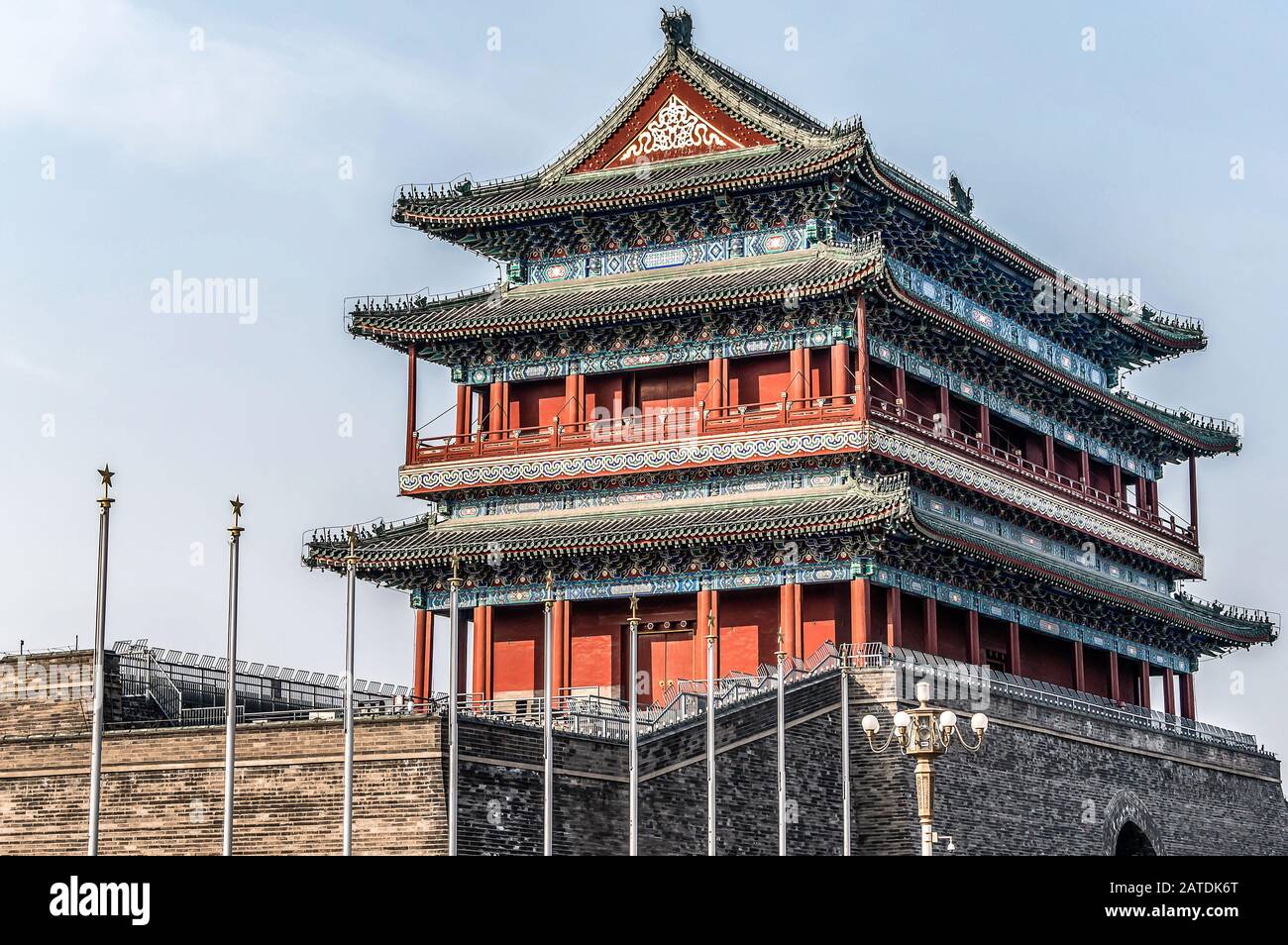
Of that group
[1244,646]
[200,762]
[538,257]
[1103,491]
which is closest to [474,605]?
[538,257]

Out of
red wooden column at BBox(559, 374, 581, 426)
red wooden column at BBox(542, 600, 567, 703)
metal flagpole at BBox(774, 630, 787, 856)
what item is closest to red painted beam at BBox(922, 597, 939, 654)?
red wooden column at BBox(542, 600, 567, 703)

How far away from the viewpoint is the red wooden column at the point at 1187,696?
69125 mm

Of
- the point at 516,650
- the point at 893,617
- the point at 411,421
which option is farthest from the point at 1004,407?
the point at 411,421

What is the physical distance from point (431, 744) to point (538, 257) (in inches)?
885

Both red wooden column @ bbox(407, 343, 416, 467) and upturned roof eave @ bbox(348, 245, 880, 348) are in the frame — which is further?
red wooden column @ bbox(407, 343, 416, 467)

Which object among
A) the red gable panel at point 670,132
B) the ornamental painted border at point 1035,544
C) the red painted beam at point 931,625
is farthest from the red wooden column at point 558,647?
the red gable panel at point 670,132

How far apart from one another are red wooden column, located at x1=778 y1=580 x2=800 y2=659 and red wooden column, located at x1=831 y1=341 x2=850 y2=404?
184 inches

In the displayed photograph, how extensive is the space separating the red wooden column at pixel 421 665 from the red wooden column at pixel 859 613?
10514mm

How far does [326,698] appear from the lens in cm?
4997

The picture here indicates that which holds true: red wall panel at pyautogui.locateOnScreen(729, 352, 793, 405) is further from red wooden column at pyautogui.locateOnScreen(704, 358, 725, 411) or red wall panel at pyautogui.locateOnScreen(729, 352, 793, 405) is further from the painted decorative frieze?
the painted decorative frieze

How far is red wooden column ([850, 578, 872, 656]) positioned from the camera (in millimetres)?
51000

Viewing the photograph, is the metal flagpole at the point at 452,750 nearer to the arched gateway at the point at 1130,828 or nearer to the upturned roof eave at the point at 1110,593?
the upturned roof eave at the point at 1110,593

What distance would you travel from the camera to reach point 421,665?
2184 inches

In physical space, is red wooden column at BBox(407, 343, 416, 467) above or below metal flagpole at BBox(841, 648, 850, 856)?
above
